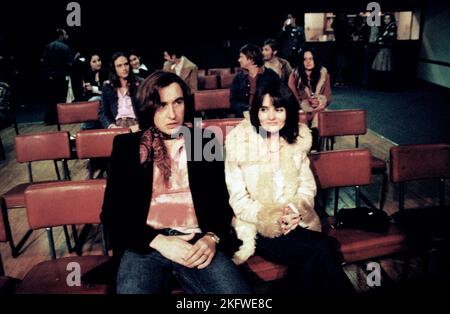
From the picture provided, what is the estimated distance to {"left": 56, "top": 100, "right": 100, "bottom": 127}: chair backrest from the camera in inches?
169

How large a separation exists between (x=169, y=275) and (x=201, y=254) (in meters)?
0.21

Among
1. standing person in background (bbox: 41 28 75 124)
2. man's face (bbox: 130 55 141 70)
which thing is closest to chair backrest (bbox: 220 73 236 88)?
man's face (bbox: 130 55 141 70)

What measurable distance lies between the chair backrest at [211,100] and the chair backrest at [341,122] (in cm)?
169

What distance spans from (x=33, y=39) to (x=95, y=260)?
9909 mm

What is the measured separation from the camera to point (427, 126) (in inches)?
238

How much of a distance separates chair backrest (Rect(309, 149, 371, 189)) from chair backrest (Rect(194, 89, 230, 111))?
2705 mm

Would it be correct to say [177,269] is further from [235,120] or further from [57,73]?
[57,73]

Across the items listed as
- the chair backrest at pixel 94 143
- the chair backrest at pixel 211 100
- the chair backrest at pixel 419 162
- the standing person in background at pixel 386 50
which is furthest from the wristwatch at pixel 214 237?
the standing person in background at pixel 386 50

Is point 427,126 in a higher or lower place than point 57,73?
lower

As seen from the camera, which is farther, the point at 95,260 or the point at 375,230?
the point at 375,230

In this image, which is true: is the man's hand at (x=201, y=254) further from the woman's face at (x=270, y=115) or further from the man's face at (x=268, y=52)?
the man's face at (x=268, y=52)

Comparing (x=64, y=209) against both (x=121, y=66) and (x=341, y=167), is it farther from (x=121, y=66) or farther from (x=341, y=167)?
(x=121, y=66)

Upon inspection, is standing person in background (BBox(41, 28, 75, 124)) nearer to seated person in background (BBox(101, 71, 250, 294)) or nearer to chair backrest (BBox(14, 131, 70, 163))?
chair backrest (BBox(14, 131, 70, 163))
